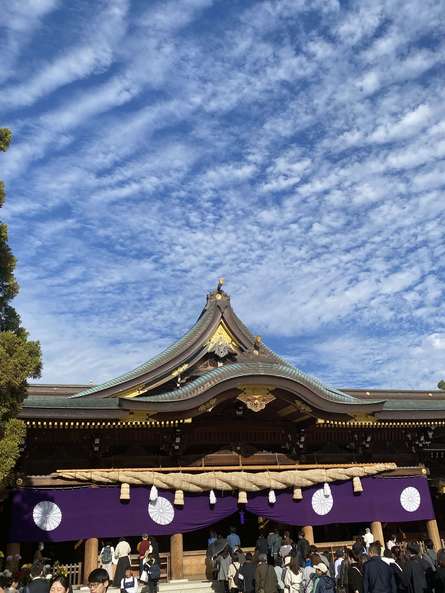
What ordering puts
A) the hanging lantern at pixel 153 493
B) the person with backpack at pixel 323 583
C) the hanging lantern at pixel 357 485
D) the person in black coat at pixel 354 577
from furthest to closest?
the hanging lantern at pixel 357 485 → the hanging lantern at pixel 153 493 → the person in black coat at pixel 354 577 → the person with backpack at pixel 323 583

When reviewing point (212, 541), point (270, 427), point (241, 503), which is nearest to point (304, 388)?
point (270, 427)

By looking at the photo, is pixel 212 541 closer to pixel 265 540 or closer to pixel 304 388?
pixel 265 540

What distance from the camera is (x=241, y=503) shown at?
1436 cm

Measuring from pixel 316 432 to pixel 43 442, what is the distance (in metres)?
8.20

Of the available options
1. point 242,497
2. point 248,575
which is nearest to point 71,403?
point 242,497

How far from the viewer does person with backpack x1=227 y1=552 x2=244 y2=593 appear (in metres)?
11.1

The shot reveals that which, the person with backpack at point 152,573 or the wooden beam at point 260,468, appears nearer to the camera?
the person with backpack at point 152,573

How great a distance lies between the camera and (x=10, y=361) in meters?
8.76

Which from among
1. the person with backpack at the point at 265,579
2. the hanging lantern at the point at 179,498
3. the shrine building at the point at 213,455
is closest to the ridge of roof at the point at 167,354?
the shrine building at the point at 213,455

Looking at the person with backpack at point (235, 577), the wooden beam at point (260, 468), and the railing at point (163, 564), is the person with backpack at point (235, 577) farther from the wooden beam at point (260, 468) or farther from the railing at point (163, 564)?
the wooden beam at point (260, 468)

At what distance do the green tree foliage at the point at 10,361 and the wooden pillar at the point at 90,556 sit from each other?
5.06m

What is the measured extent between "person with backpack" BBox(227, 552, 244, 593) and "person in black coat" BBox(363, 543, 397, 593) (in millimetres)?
4314

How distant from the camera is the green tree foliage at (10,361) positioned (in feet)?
28.5

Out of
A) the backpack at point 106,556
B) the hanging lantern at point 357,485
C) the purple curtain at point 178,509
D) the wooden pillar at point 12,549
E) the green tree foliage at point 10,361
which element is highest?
the green tree foliage at point 10,361
